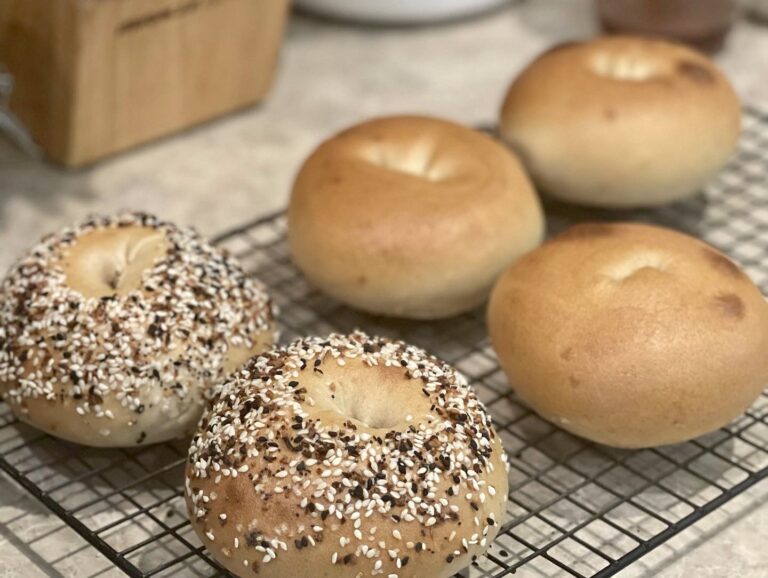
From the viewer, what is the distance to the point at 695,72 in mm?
1705

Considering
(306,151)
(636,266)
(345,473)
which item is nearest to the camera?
(345,473)

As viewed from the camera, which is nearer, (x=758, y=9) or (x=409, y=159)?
(x=409, y=159)

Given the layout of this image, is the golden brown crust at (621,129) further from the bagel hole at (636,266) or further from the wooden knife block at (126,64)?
the wooden knife block at (126,64)

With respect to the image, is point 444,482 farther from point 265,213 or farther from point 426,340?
point 265,213

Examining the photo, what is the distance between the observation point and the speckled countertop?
121 cm

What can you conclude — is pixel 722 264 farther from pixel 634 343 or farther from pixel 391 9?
pixel 391 9

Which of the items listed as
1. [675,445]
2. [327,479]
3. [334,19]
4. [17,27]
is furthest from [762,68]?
[327,479]

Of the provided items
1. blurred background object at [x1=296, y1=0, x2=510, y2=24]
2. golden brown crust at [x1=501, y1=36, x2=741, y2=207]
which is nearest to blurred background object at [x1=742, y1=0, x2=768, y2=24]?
blurred background object at [x1=296, y1=0, x2=510, y2=24]

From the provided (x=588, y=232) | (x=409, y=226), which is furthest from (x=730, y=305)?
(x=409, y=226)

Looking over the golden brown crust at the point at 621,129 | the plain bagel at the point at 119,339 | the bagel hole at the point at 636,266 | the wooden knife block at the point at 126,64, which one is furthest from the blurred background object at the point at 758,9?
the plain bagel at the point at 119,339

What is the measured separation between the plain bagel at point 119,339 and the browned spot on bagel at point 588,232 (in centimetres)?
37

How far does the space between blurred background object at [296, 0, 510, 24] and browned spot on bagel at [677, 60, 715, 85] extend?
0.72m

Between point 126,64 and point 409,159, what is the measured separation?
1.67 ft

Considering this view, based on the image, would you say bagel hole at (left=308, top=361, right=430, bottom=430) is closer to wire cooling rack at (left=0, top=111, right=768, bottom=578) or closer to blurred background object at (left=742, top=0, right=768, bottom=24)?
wire cooling rack at (left=0, top=111, right=768, bottom=578)
